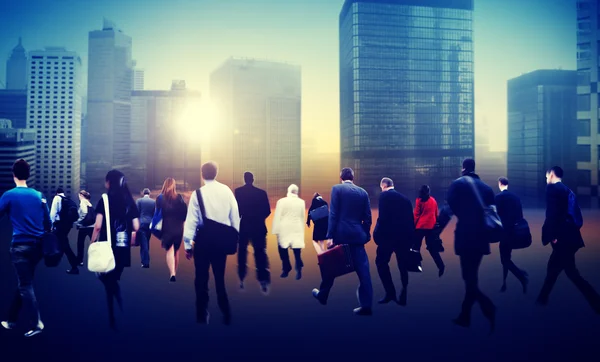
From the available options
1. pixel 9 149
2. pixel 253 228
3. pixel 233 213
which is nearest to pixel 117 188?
pixel 233 213

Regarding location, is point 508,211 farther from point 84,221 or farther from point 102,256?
point 84,221

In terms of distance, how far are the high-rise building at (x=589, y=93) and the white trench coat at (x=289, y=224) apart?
4999 centimetres

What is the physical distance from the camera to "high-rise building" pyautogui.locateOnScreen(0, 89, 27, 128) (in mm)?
168875

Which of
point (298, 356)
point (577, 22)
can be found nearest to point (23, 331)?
point (298, 356)

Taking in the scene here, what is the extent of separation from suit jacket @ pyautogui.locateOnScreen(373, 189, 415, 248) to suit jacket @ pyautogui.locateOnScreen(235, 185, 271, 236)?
2.25 meters

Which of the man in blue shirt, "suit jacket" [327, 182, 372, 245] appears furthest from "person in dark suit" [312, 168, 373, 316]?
the man in blue shirt

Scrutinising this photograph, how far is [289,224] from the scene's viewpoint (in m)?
8.73

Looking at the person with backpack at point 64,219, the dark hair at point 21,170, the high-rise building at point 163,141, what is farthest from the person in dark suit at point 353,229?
the high-rise building at point 163,141

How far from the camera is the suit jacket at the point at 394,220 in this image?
21.3ft

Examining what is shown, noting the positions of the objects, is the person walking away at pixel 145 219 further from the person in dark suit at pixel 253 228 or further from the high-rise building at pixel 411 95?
the high-rise building at pixel 411 95

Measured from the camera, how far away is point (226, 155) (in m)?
146

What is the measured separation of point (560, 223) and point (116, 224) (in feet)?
19.5

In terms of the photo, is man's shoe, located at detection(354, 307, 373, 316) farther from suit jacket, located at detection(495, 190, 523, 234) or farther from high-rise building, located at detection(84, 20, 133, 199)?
high-rise building, located at detection(84, 20, 133, 199)

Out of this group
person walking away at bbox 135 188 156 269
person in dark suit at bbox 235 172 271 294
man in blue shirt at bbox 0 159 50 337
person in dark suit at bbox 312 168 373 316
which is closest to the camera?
man in blue shirt at bbox 0 159 50 337
